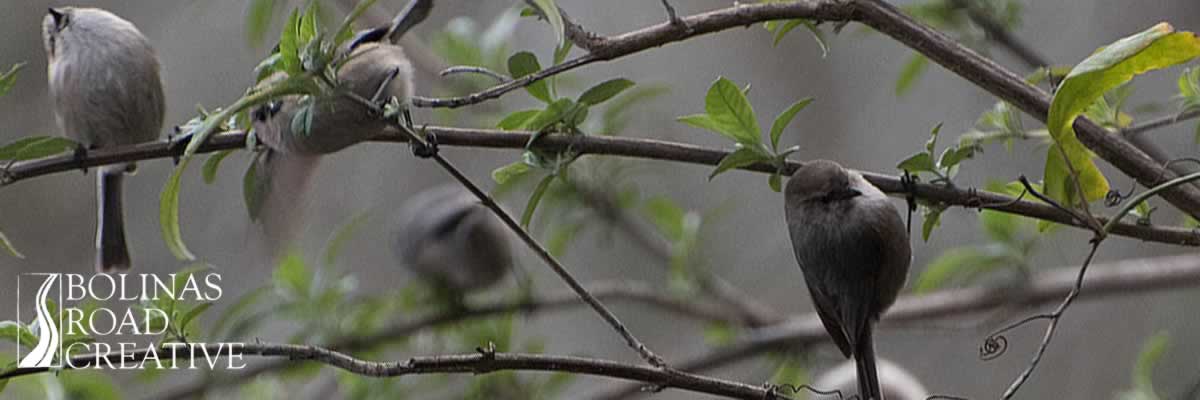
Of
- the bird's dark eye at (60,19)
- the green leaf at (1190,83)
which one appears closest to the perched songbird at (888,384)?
the green leaf at (1190,83)

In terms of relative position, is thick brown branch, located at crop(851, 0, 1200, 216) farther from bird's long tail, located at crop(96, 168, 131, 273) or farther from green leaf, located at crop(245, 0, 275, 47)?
bird's long tail, located at crop(96, 168, 131, 273)

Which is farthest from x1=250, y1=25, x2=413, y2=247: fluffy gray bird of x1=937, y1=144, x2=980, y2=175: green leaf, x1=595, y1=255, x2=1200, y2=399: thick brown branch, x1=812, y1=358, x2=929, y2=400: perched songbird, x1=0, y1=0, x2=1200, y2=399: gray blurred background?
x1=0, y1=0, x2=1200, y2=399: gray blurred background

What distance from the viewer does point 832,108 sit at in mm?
2205

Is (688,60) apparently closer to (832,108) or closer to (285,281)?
(832,108)

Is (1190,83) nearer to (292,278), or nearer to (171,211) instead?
(171,211)

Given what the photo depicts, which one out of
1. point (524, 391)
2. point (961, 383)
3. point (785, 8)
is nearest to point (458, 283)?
point (524, 391)

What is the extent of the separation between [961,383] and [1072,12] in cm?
66

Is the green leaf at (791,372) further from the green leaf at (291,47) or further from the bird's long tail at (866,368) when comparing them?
the green leaf at (291,47)

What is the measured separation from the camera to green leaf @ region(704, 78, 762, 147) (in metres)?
0.73

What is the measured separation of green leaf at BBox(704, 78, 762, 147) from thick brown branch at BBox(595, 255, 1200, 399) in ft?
1.77

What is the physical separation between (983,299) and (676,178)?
34.6 inches

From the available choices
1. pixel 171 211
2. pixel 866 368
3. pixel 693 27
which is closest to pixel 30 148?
pixel 171 211

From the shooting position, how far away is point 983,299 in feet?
4.48

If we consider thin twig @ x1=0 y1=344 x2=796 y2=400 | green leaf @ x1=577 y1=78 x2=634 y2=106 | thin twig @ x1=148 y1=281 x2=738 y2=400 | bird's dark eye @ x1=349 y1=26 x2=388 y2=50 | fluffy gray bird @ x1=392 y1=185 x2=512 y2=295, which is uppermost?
bird's dark eye @ x1=349 y1=26 x2=388 y2=50
